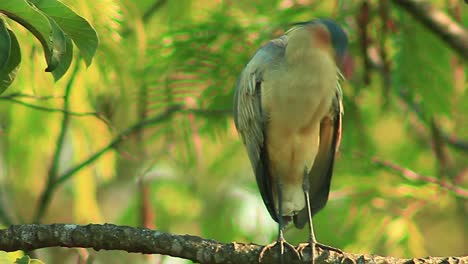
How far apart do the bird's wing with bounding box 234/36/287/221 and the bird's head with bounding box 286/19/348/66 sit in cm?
13

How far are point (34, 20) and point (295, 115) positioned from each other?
68.9 inches

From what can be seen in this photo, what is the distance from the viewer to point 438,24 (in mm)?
4855

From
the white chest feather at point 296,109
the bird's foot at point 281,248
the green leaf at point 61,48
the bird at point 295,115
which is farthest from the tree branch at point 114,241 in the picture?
the white chest feather at point 296,109

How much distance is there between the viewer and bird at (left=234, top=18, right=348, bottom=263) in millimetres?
3826

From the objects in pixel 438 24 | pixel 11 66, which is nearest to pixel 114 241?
pixel 11 66

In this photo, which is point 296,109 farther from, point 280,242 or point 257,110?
point 280,242

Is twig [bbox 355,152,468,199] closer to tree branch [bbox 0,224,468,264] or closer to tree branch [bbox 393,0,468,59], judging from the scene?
tree branch [bbox 393,0,468,59]

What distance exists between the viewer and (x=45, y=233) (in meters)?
2.81

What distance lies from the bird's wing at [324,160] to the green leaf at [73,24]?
1.69m

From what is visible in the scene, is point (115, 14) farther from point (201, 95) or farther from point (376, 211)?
point (376, 211)

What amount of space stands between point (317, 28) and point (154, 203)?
14.9 ft

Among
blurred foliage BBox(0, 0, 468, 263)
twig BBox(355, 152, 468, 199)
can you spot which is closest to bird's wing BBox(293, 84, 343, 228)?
blurred foliage BBox(0, 0, 468, 263)

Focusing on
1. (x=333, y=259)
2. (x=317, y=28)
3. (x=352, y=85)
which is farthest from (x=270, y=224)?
(x=333, y=259)

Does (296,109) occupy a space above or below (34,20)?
below
